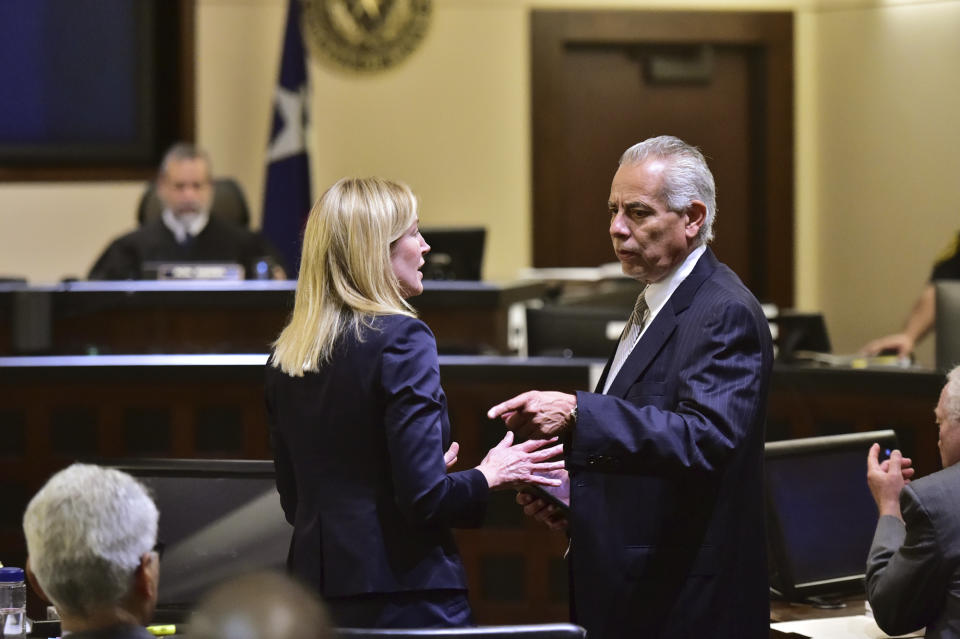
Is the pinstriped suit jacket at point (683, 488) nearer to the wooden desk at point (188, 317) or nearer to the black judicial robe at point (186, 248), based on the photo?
the wooden desk at point (188, 317)

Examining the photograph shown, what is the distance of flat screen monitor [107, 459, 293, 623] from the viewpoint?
2.46m

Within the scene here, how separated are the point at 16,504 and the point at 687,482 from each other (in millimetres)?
2675

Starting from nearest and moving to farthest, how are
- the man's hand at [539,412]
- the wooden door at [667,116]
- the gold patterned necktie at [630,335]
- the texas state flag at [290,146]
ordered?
the man's hand at [539,412]
the gold patterned necktie at [630,335]
the texas state flag at [290,146]
the wooden door at [667,116]

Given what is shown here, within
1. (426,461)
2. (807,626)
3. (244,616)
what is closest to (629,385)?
(426,461)

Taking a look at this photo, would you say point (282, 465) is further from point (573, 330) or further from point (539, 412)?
point (573, 330)

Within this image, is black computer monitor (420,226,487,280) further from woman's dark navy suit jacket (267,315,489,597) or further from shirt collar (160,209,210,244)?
woman's dark navy suit jacket (267,315,489,597)

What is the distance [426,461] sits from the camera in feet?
6.48

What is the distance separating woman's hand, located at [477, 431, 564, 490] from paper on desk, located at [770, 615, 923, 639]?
552 millimetres

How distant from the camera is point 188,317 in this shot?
16.7ft

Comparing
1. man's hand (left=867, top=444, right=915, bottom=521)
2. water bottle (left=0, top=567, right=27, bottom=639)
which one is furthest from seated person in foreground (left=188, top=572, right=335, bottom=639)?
man's hand (left=867, top=444, right=915, bottom=521)

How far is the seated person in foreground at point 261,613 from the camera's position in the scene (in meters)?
1.14

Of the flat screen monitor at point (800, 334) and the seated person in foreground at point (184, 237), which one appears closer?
the flat screen monitor at point (800, 334)

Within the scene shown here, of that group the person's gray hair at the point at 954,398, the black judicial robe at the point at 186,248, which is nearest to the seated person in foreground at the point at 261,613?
the person's gray hair at the point at 954,398

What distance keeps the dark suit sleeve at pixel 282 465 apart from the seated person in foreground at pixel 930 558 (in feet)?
3.17
